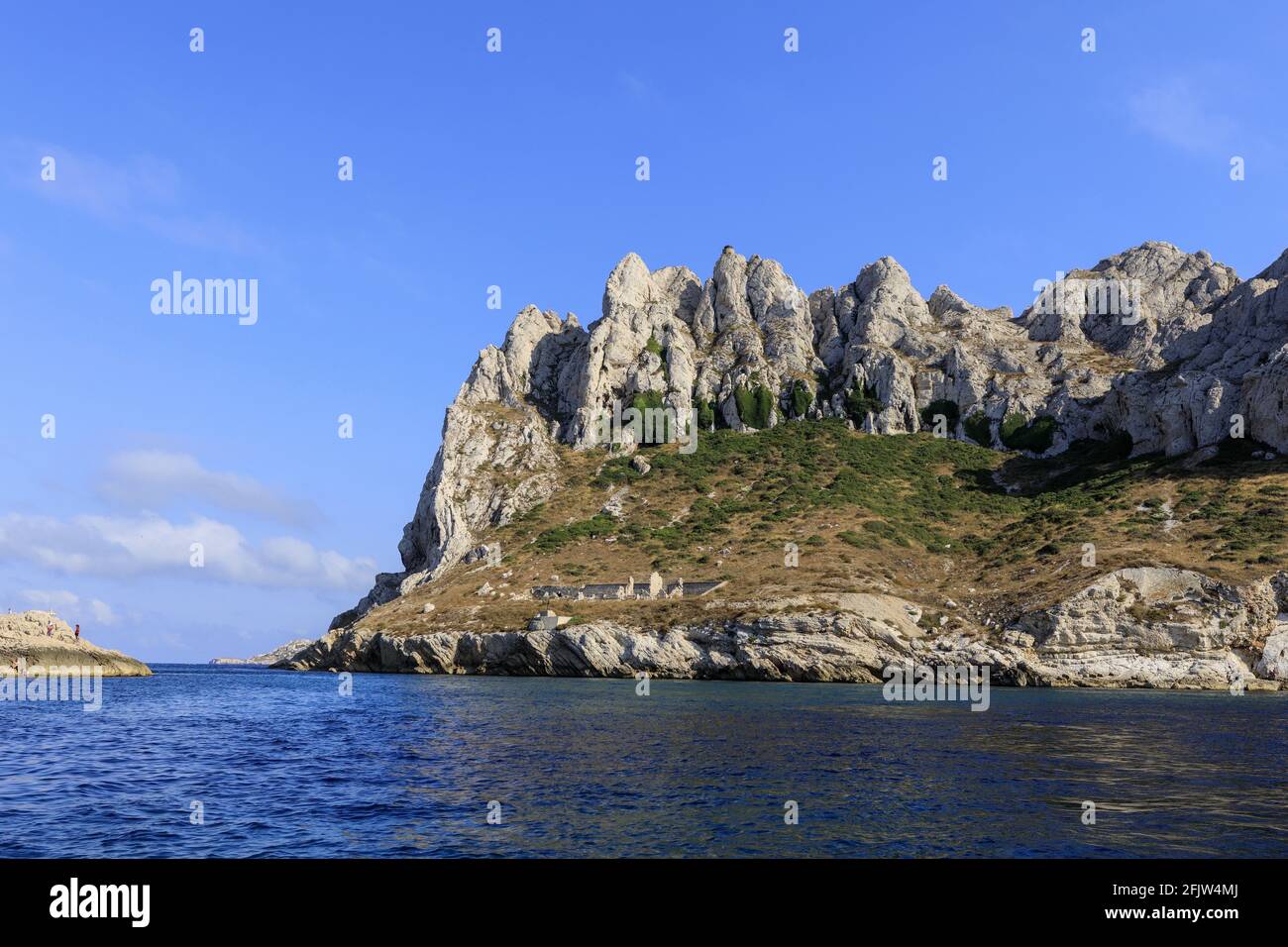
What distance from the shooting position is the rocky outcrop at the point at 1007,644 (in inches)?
2783

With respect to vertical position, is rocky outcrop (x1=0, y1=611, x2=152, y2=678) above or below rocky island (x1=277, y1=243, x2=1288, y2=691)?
below

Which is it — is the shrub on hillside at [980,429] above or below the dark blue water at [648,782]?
above

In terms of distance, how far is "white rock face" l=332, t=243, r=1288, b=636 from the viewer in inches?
5157

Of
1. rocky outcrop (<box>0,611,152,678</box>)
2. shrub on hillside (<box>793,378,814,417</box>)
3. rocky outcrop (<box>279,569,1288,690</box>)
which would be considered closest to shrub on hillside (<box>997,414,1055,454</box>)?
shrub on hillside (<box>793,378,814,417</box>)

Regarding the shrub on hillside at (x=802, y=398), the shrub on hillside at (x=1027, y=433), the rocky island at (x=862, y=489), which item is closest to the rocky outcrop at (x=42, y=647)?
the rocky island at (x=862, y=489)

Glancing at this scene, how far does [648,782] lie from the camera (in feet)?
89.0

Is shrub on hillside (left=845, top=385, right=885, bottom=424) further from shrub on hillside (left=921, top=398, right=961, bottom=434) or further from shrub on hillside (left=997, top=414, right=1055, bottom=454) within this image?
shrub on hillside (left=997, top=414, right=1055, bottom=454)

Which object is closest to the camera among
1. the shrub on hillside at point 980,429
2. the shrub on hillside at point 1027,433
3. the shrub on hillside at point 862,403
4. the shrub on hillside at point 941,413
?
the shrub on hillside at point 1027,433

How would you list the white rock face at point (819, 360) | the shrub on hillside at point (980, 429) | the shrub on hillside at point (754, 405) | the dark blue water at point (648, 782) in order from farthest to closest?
the shrub on hillside at point (754, 405), the shrub on hillside at point (980, 429), the white rock face at point (819, 360), the dark blue water at point (648, 782)

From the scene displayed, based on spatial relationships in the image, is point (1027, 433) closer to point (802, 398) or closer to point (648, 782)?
point (802, 398)

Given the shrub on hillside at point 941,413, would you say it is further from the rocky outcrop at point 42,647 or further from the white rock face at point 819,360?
the rocky outcrop at point 42,647

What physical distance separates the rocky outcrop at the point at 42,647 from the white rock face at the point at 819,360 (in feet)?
139

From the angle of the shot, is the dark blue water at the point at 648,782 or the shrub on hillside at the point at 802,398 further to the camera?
the shrub on hillside at the point at 802,398

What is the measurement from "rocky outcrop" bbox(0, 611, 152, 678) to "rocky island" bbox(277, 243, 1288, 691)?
2862cm
